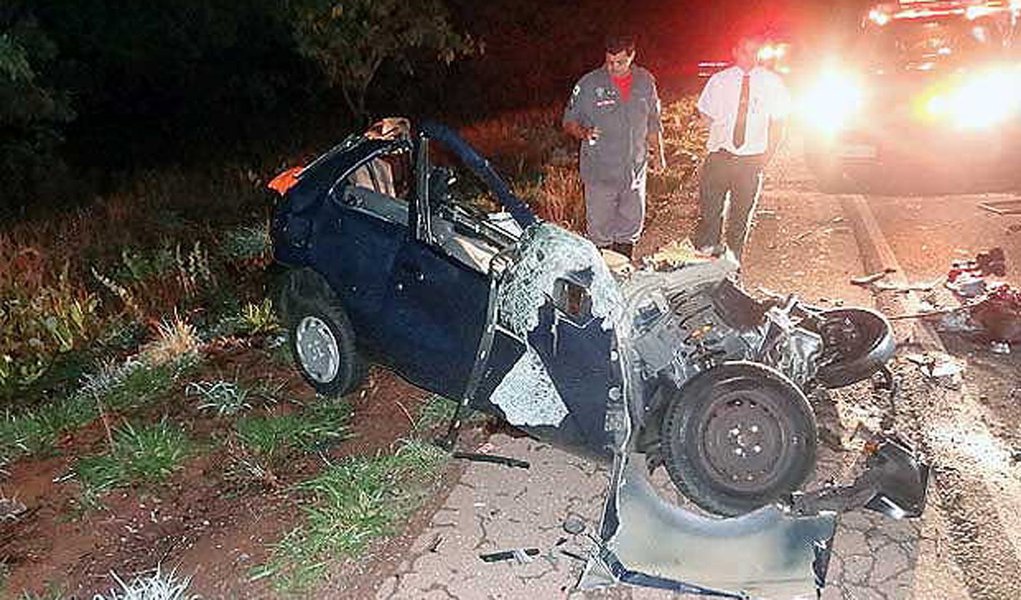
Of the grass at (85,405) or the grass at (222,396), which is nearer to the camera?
the grass at (85,405)

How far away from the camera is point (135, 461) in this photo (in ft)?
15.8

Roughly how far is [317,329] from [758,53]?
3.96 metres

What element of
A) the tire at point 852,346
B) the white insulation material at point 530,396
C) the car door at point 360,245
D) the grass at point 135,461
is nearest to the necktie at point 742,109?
the tire at point 852,346

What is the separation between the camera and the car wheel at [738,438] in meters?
4.02

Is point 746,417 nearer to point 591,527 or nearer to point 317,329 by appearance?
point 591,527

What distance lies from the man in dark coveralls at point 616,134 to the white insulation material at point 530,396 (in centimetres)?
303

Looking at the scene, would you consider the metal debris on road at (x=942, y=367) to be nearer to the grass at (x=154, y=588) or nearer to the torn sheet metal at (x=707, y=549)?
the torn sheet metal at (x=707, y=549)

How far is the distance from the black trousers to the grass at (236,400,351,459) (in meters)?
3.60

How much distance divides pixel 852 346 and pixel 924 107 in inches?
282

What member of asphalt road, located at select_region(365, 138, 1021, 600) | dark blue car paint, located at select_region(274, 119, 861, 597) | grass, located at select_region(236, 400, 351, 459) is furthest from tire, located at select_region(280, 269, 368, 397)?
asphalt road, located at select_region(365, 138, 1021, 600)

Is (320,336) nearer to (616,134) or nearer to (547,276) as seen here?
(547,276)

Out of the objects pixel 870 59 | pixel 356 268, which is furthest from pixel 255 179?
pixel 356 268

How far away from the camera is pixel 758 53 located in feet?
23.0

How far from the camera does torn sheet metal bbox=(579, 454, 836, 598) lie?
364 centimetres
